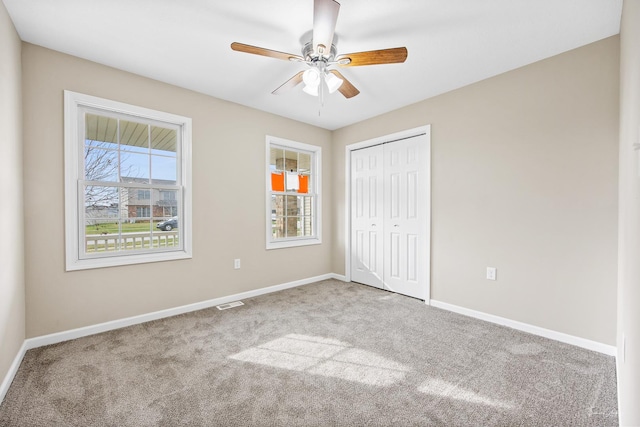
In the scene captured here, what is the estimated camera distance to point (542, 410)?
166 cm

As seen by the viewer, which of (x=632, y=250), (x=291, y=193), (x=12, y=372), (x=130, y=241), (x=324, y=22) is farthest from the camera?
(x=291, y=193)

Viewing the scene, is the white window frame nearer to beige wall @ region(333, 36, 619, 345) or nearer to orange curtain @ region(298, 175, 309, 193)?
orange curtain @ region(298, 175, 309, 193)

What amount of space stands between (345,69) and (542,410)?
2980mm

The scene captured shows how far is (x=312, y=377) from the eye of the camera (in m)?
2.00

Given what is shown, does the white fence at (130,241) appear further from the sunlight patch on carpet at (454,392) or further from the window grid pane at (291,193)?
the sunlight patch on carpet at (454,392)

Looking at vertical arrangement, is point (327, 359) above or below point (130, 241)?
below

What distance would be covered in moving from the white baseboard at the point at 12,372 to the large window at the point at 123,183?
2.23 feet

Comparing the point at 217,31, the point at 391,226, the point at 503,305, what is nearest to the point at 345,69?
the point at 217,31

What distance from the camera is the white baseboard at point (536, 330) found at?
2.30 metres

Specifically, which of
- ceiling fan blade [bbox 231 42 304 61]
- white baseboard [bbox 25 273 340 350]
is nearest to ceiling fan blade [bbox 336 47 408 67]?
ceiling fan blade [bbox 231 42 304 61]

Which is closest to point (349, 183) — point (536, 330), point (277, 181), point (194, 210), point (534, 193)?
point (277, 181)

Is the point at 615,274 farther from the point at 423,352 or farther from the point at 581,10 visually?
the point at 581,10

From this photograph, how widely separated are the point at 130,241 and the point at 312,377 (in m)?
2.32

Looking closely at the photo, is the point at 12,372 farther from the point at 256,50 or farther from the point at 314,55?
the point at 314,55
